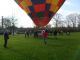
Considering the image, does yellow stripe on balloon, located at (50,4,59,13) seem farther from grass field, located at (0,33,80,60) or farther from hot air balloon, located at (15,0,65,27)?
grass field, located at (0,33,80,60)

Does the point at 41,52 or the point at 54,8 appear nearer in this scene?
the point at 41,52

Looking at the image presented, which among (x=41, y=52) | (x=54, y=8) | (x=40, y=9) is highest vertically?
(x=54, y=8)

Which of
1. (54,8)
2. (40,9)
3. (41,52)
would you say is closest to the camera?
(41,52)

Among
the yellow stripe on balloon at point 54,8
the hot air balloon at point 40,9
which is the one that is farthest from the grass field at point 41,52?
the yellow stripe on balloon at point 54,8

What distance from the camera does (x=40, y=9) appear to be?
21906mm

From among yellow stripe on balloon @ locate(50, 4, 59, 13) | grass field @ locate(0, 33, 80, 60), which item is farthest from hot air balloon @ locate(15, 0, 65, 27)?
grass field @ locate(0, 33, 80, 60)

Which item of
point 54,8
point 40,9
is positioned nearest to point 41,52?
point 40,9

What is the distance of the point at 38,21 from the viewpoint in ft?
70.3

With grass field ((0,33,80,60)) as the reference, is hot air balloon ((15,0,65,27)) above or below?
above

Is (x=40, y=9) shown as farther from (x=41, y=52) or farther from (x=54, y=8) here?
(x=41, y=52)

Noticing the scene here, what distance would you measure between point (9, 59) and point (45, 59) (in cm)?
179

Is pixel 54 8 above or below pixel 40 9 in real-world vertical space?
above

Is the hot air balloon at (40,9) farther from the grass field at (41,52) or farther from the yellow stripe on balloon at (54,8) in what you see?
the grass field at (41,52)

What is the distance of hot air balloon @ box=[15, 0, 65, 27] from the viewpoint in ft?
70.8
